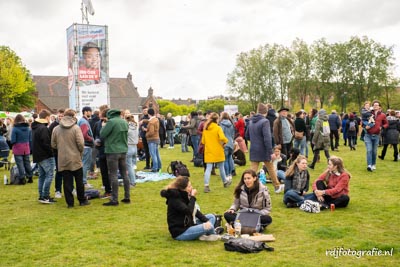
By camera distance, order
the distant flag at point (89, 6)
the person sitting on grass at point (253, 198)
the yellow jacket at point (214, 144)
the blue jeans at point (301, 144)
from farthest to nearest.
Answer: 1. the distant flag at point (89, 6)
2. the blue jeans at point (301, 144)
3. the yellow jacket at point (214, 144)
4. the person sitting on grass at point (253, 198)

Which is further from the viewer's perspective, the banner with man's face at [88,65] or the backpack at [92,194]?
the banner with man's face at [88,65]

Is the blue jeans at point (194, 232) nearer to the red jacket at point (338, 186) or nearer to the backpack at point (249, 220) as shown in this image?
the backpack at point (249, 220)

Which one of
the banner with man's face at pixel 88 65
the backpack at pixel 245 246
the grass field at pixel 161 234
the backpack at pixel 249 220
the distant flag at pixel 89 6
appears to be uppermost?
the distant flag at pixel 89 6

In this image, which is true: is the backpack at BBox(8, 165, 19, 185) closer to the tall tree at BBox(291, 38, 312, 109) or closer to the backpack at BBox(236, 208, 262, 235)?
the backpack at BBox(236, 208, 262, 235)

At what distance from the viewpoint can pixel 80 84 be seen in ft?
70.9

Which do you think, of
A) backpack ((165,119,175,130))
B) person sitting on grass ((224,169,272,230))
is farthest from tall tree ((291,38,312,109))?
person sitting on grass ((224,169,272,230))

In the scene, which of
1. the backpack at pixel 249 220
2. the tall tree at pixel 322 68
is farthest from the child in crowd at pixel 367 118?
the tall tree at pixel 322 68

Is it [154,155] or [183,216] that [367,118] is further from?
[183,216]

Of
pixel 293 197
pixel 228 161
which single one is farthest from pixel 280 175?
pixel 293 197

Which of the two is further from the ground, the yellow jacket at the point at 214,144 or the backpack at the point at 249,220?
the yellow jacket at the point at 214,144

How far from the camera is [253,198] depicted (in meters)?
6.50

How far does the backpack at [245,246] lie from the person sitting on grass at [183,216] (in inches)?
19.6

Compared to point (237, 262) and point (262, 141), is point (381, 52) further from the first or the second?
point (237, 262)

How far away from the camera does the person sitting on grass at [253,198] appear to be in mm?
6422
